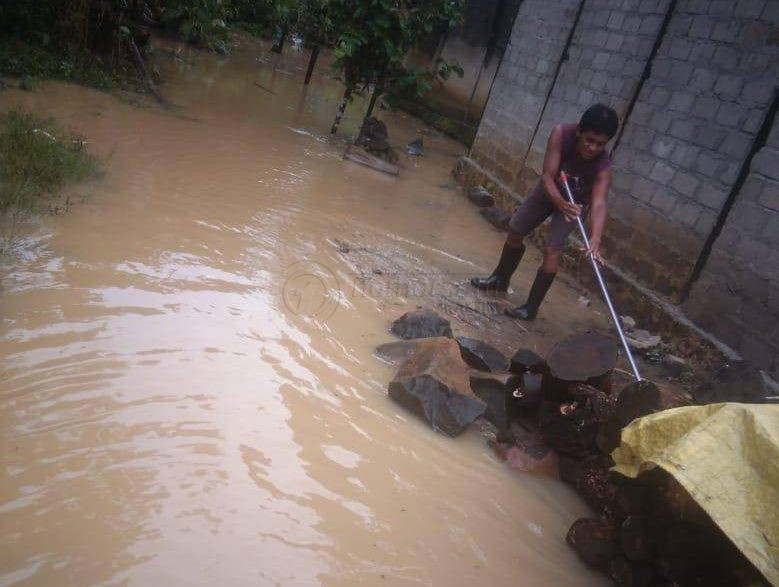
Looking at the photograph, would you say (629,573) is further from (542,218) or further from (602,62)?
(602,62)

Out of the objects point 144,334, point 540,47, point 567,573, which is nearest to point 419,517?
point 567,573

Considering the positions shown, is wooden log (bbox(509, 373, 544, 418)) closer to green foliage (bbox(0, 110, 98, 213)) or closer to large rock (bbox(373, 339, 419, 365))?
large rock (bbox(373, 339, 419, 365))

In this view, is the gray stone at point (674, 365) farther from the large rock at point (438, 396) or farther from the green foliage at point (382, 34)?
the green foliage at point (382, 34)

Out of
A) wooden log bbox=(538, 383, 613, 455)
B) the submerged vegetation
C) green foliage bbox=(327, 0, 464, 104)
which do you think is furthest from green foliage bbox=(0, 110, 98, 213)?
green foliage bbox=(327, 0, 464, 104)

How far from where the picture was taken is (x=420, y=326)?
350 cm

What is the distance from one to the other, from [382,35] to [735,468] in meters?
7.01

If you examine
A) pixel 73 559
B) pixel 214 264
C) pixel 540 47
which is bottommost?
pixel 73 559

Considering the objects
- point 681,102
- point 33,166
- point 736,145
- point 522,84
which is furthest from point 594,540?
point 522,84

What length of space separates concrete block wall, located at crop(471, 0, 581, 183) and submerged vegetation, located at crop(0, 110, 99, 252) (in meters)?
5.00

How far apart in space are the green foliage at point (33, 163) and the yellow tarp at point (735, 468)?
3791 millimetres

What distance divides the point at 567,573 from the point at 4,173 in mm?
4071

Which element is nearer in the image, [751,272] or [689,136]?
[751,272]

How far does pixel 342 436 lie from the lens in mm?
2525

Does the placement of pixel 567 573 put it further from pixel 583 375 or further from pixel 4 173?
pixel 4 173
